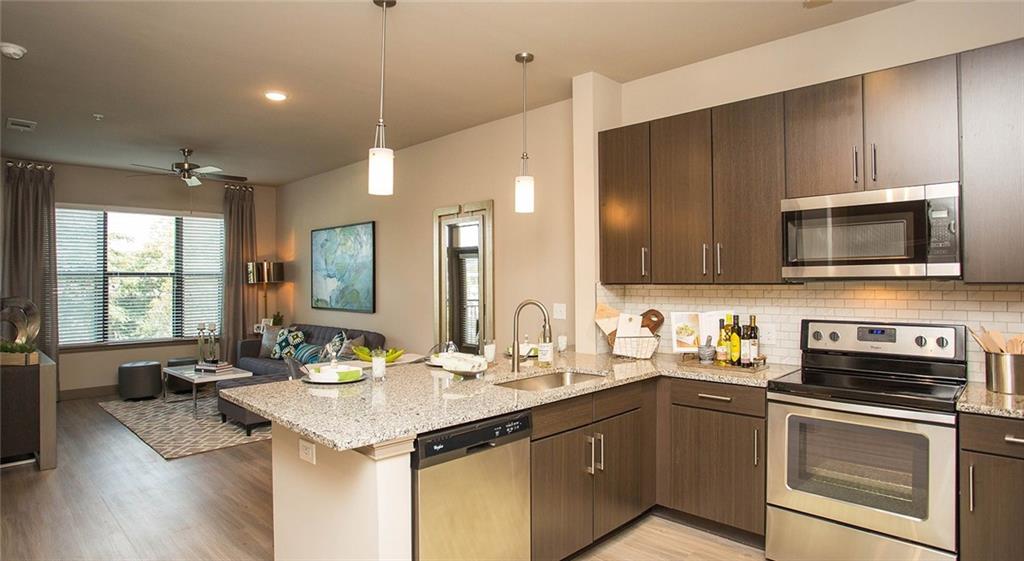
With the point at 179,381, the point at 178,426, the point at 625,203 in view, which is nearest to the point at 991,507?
the point at 625,203

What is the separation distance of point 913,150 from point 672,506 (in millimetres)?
2098

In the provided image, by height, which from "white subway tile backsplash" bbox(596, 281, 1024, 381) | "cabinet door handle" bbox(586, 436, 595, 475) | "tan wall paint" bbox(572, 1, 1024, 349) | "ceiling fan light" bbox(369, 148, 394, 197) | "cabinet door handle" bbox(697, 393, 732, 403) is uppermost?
"tan wall paint" bbox(572, 1, 1024, 349)

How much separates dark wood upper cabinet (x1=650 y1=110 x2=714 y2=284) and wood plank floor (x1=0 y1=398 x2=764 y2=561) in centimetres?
144

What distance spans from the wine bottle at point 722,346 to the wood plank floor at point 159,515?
3.06ft

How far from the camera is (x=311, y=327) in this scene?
6844 mm

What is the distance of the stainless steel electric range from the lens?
225 cm

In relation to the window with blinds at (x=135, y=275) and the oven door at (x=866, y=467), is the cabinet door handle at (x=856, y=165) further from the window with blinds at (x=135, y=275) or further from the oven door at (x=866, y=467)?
the window with blinds at (x=135, y=275)

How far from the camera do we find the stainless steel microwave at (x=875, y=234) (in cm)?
242

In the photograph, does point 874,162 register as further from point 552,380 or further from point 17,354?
point 17,354

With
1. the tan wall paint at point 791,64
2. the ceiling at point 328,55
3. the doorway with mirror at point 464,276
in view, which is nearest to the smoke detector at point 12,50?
the ceiling at point 328,55

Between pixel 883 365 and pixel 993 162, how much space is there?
39.2 inches

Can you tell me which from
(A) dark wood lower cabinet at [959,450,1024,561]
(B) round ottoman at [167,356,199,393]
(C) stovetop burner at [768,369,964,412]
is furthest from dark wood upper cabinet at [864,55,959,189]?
(B) round ottoman at [167,356,199,393]

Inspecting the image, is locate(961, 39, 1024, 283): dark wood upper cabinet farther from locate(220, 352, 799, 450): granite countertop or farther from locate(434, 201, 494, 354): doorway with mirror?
locate(434, 201, 494, 354): doorway with mirror

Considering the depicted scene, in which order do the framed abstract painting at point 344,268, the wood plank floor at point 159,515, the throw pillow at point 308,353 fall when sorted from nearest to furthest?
the wood plank floor at point 159,515, the throw pillow at point 308,353, the framed abstract painting at point 344,268
